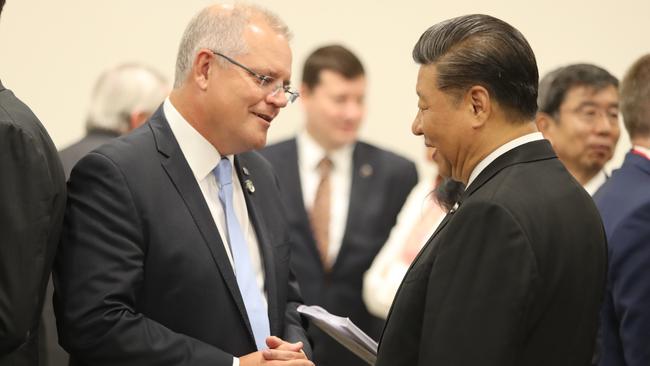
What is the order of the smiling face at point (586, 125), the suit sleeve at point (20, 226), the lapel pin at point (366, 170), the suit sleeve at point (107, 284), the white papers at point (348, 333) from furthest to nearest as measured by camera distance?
1. the lapel pin at point (366, 170)
2. the smiling face at point (586, 125)
3. the white papers at point (348, 333)
4. the suit sleeve at point (107, 284)
5. the suit sleeve at point (20, 226)

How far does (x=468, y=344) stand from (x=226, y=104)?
103 centimetres

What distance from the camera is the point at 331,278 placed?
4484mm

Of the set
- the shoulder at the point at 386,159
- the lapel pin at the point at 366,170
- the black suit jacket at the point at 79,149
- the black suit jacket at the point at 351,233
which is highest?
the black suit jacket at the point at 79,149

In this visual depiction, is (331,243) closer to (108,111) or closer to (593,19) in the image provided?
(108,111)

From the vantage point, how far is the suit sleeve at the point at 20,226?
7.14 ft

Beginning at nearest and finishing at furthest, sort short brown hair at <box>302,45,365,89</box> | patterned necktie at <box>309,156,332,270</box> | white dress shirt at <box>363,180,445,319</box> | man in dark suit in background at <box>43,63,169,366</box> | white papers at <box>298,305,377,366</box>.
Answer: white papers at <box>298,305,377,366</box>, white dress shirt at <box>363,180,445,319</box>, man in dark suit in background at <box>43,63,169,366</box>, patterned necktie at <box>309,156,332,270</box>, short brown hair at <box>302,45,365,89</box>

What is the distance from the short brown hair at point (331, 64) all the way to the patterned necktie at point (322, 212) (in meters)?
0.46

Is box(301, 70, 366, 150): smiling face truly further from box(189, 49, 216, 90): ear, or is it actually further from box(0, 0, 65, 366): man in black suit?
box(0, 0, 65, 366): man in black suit

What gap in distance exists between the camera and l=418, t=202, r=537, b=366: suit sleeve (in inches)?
72.4

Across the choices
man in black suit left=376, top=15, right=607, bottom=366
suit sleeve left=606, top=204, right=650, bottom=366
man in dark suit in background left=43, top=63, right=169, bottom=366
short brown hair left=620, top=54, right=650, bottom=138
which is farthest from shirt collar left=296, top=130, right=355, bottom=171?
man in black suit left=376, top=15, right=607, bottom=366

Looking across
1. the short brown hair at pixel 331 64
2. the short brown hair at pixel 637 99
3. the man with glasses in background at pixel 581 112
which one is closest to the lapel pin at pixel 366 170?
the short brown hair at pixel 331 64

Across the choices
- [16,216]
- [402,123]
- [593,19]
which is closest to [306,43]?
[402,123]

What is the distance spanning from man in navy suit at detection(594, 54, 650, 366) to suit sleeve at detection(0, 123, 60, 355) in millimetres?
1476

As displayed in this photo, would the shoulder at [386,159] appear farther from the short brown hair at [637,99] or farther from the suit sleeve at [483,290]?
the suit sleeve at [483,290]
